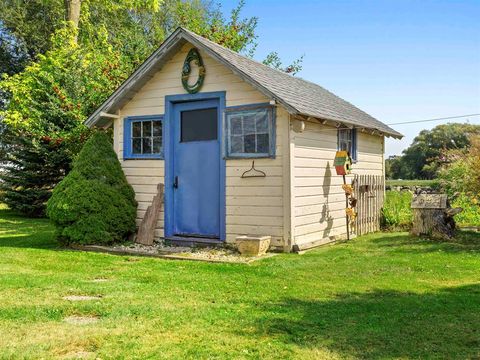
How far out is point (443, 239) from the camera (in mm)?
10672

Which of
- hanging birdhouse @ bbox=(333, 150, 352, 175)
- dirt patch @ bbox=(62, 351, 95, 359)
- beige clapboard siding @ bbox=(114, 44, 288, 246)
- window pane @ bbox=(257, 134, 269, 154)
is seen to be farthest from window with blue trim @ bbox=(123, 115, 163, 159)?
dirt patch @ bbox=(62, 351, 95, 359)

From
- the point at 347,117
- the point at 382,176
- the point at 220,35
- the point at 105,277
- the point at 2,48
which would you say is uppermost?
the point at 2,48

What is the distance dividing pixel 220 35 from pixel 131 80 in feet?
32.4

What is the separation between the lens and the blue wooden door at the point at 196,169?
10.4m

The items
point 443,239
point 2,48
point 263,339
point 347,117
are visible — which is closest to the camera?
point 263,339

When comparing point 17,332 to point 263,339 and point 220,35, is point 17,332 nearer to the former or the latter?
point 263,339

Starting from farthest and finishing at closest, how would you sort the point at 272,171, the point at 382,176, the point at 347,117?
the point at 382,176 < the point at 347,117 < the point at 272,171

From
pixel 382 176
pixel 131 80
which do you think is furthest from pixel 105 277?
pixel 382 176

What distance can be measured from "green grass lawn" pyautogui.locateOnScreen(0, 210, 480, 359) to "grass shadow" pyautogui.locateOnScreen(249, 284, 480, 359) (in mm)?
11

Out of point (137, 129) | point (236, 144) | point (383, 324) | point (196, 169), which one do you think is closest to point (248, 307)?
point (383, 324)

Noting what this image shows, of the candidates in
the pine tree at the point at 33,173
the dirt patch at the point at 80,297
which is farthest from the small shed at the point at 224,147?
the pine tree at the point at 33,173

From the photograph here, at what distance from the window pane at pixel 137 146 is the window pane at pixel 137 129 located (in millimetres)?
135

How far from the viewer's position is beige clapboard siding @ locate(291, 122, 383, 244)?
31.9 ft

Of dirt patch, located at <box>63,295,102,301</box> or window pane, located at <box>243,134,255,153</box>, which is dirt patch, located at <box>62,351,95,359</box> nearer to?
dirt patch, located at <box>63,295,102,301</box>
